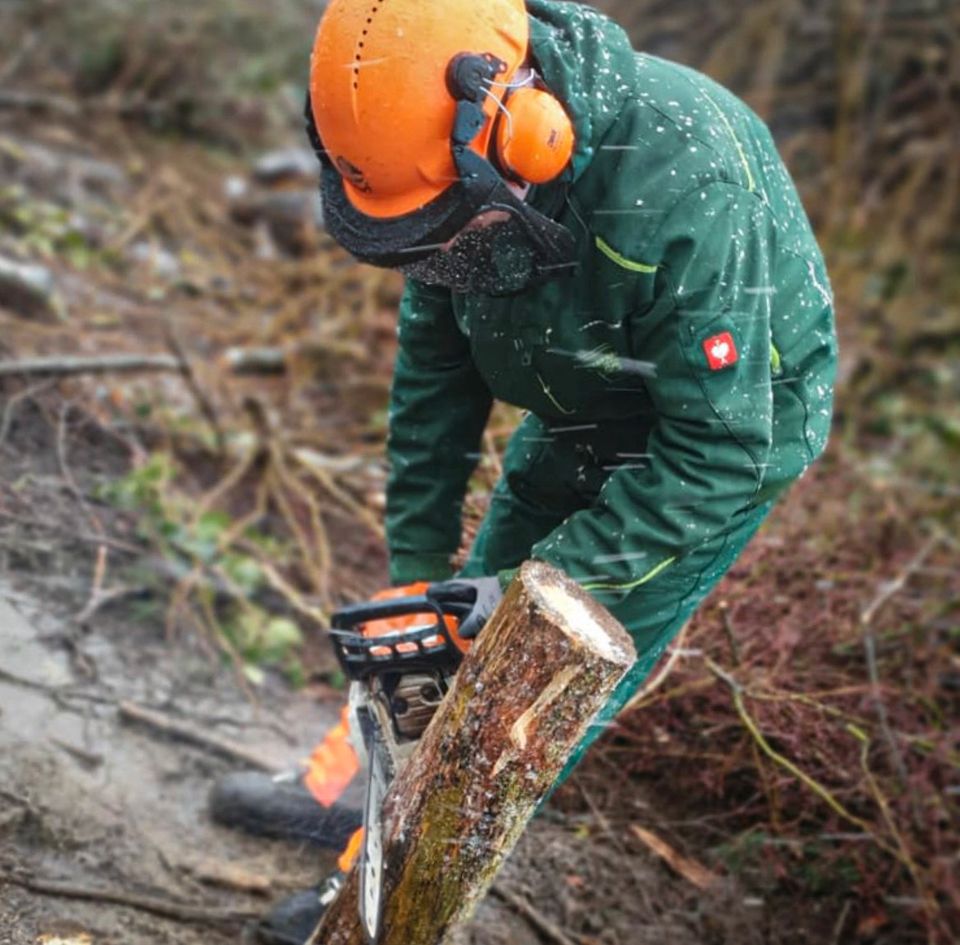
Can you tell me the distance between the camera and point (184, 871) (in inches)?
115

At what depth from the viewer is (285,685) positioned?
13.0ft

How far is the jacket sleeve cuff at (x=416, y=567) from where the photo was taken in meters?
2.78

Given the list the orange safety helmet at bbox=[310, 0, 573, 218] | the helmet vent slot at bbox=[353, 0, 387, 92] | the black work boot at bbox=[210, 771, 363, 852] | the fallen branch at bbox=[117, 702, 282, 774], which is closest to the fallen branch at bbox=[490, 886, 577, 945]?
the black work boot at bbox=[210, 771, 363, 852]

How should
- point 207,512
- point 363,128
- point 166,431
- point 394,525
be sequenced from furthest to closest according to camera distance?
1. point 166,431
2. point 207,512
3. point 394,525
4. point 363,128

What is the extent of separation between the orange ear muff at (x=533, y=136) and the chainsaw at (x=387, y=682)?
79 centimetres

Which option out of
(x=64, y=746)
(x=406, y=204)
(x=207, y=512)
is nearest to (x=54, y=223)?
(x=207, y=512)

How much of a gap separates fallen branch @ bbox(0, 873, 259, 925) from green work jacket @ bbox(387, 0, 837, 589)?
4.17 feet

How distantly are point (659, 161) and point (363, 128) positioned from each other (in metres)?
0.51

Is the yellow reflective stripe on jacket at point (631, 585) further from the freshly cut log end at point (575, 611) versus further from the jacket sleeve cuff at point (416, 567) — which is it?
the jacket sleeve cuff at point (416, 567)

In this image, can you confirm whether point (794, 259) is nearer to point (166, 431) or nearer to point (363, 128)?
point (363, 128)

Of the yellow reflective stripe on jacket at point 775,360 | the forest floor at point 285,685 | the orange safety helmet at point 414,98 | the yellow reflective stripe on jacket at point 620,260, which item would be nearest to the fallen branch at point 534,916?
the forest floor at point 285,685

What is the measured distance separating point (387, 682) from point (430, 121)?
107 centimetres

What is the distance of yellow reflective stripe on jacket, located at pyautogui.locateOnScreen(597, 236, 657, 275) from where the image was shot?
202cm

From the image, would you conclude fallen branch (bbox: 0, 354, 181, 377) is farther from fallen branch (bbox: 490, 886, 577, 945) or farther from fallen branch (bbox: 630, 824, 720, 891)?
fallen branch (bbox: 630, 824, 720, 891)
